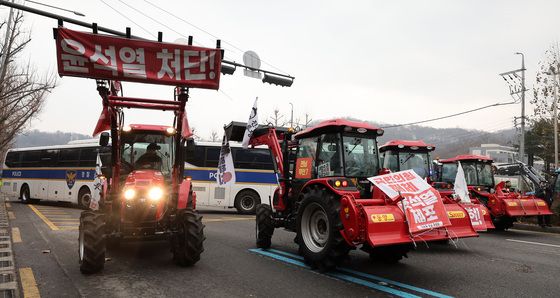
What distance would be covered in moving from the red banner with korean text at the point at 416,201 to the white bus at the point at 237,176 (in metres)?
12.0

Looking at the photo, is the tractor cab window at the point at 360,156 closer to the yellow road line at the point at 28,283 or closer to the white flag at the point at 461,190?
the white flag at the point at 461,190

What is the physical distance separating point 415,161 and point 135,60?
8.86 metres

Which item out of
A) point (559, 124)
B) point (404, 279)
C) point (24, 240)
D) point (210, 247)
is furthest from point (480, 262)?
point (559, 124)

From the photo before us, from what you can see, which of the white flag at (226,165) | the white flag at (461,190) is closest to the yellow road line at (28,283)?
the white flag at (226,165)

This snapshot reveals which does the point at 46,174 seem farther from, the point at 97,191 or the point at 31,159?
the point at 97,191

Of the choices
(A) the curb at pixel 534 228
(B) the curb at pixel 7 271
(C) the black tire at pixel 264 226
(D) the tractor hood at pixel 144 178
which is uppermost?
(D) the tractor hood at pixel 144 178

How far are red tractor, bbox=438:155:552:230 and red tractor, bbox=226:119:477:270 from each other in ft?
21.8

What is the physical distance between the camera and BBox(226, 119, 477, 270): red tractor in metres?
5.64

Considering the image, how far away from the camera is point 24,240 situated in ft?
29.0

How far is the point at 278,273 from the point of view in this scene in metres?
6.19

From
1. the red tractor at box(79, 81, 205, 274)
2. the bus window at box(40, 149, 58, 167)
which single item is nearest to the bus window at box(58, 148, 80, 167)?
the bus window at box(40, 149, 58, 167)

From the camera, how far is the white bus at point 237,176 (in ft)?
58.6

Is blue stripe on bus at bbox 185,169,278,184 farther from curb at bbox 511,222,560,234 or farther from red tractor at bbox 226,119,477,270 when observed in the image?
curb at bbox 511,222,560,234

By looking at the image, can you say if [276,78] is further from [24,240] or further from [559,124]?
[559,124]
